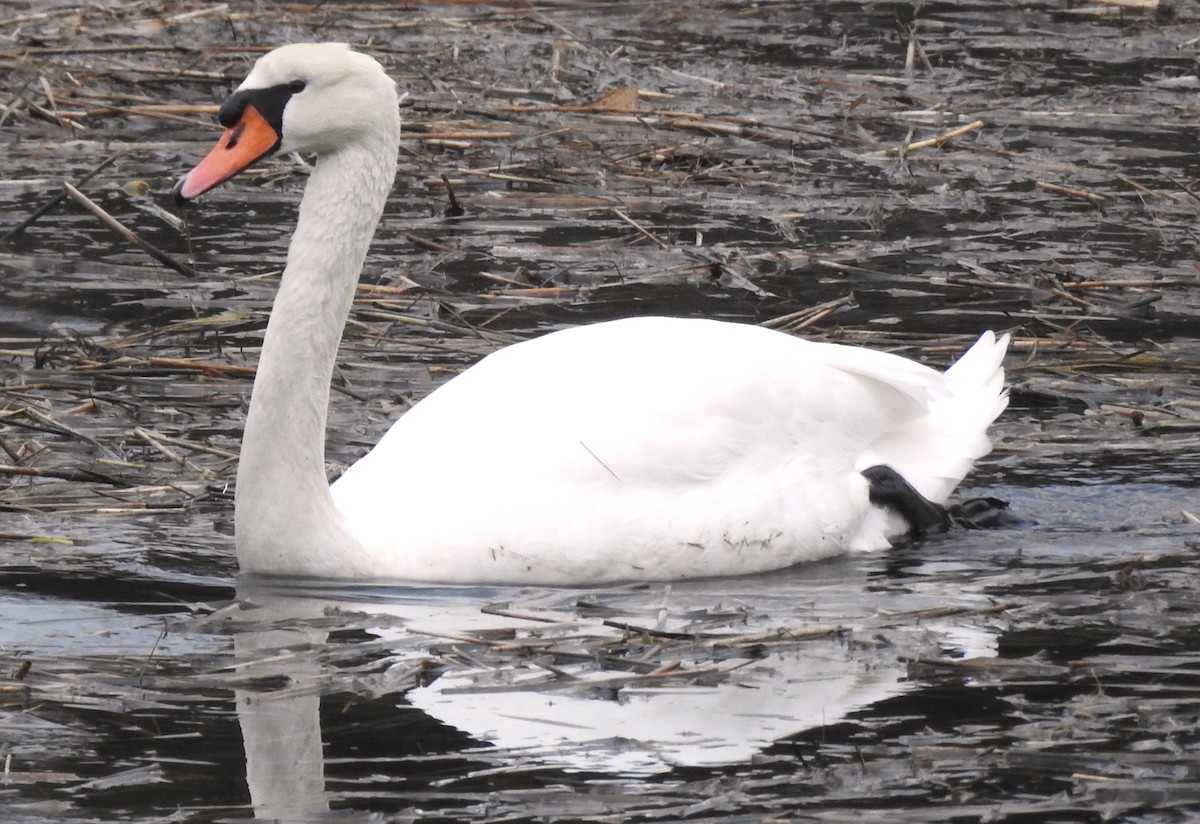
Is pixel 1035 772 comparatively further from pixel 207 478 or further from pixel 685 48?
pixel 685 48

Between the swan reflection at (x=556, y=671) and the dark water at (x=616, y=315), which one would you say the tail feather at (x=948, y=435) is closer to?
the dark water at (x=616, y=315)

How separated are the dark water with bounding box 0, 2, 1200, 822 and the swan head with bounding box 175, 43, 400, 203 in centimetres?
114

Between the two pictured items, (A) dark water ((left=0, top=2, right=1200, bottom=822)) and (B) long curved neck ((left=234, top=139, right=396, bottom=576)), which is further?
(B) long curved neck ((left=234, top=139, right=396, bottom=576))

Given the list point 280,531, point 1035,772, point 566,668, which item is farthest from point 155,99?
point 1035,772

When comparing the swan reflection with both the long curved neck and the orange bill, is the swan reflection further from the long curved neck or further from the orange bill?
the orange bill

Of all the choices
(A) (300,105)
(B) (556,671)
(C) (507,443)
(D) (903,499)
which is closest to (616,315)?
(D) (903,499)

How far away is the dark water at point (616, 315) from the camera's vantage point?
4617mm

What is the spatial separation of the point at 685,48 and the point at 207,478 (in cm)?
789

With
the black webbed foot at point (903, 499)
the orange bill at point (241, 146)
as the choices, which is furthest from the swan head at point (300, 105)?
the black webbed foot at point (903, 499)

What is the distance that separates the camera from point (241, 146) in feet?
20.1

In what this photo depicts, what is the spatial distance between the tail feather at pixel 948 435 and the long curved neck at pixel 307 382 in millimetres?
1712

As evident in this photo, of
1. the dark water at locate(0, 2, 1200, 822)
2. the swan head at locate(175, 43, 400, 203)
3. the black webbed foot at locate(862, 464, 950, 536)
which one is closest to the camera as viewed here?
the dark water at locate(0, 2, 1200, 822)

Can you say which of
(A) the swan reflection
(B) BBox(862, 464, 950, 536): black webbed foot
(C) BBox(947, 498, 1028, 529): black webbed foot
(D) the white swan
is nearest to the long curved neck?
(D) the white swan

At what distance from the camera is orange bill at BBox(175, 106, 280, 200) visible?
605 cm
